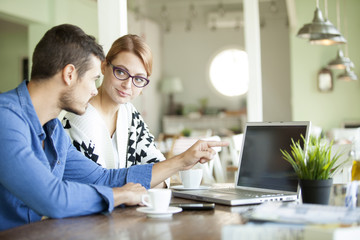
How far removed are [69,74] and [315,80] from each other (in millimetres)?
8745

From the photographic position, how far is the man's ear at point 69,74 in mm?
1568

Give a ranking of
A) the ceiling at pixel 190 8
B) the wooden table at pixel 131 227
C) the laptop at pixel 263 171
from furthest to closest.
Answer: the ceiling at pixel 190 8, the laptop at pixel 263 171, the wooden table at pixel 131 227

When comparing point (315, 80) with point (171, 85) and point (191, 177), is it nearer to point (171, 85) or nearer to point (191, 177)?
point (171, 85)

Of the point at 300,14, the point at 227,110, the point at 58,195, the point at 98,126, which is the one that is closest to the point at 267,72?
Result: the point at 227,110

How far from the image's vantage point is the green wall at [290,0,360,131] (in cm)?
961

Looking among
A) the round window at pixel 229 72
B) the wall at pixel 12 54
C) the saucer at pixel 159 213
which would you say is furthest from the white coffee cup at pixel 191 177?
the round window at pixel 229 72

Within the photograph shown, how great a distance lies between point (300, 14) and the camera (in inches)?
383

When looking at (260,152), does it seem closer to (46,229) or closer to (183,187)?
(183,187)

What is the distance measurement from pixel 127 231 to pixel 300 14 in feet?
29.8

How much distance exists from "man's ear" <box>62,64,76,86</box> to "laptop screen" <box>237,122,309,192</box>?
0.78m

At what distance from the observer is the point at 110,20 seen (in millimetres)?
2963

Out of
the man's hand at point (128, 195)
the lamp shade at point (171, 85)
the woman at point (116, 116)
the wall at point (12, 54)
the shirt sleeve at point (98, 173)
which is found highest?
the wall at point (12, 54)

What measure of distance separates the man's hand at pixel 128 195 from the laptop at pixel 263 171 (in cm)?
25

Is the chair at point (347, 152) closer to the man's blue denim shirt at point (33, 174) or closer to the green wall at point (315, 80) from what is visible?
the man's blue denim shirt at point (33, 174)
